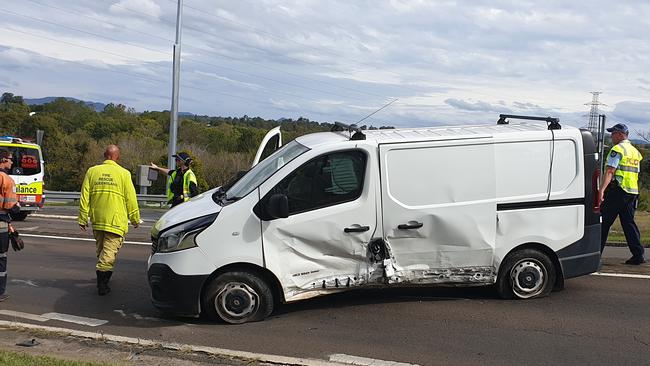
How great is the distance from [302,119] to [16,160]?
36.7ft

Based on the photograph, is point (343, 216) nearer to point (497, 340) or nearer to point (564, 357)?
point (497, 340)

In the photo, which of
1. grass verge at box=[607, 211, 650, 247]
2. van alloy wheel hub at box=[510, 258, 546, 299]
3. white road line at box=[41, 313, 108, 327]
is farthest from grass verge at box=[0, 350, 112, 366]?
grass verge at box=[607, 211, 650, 247]

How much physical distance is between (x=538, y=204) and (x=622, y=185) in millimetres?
2595

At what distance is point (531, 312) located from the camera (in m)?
6.50

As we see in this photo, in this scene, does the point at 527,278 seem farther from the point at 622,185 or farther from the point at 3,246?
the point at 3,246

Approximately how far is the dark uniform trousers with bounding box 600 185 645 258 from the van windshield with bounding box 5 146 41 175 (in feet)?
48.9

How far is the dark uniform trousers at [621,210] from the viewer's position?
8.65m

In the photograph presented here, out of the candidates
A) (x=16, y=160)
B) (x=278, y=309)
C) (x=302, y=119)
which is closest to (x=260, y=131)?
(x=16, y=160)

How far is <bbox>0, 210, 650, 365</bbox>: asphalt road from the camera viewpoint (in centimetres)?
538

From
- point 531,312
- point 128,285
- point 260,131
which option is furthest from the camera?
point 260,131

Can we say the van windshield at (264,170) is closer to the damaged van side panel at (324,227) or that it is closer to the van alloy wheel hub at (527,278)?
the damaged van side panel at (324,227)

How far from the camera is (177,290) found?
6117 millimetres

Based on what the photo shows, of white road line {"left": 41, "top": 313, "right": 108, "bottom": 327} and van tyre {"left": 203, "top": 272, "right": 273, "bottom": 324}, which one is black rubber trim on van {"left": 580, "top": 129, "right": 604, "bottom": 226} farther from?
white road line {"left": 41, "top": 313, "right": 108, "bottom": 327}

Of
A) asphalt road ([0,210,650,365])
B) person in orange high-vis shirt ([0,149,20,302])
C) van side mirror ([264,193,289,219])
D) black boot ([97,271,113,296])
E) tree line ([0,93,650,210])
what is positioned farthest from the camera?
tree line ([0,93,650,210])
